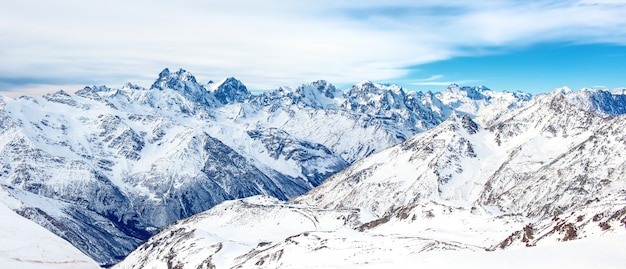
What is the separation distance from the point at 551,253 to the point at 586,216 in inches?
1384

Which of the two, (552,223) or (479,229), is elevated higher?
(552,223)

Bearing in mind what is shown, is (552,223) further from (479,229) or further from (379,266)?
(479,229)

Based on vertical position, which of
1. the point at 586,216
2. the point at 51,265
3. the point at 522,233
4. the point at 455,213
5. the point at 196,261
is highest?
the point at 51,265

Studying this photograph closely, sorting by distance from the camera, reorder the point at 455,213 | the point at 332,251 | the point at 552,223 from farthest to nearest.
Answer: the point at 455,213 → the point at 332,251 → the point at 552,223

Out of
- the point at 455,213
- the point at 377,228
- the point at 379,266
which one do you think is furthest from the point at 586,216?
the point at 377,228

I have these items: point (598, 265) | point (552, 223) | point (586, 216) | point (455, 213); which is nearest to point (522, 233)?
point (552, 223)

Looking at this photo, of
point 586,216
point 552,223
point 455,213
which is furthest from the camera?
point 455,213

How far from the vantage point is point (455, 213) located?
15225 centimetres

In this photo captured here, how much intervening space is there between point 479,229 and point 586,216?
66748 mm

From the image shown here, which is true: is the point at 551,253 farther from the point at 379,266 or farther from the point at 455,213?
the point at 455,213

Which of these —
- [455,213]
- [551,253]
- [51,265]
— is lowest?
[455,213]

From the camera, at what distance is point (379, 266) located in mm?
39062

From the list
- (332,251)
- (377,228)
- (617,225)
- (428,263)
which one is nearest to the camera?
(428,263)

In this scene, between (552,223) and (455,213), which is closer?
(552,223)
